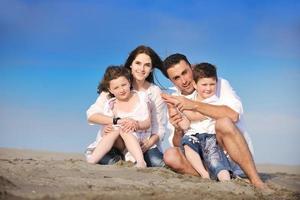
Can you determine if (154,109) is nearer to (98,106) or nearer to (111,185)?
(98,106)

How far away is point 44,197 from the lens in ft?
10.4

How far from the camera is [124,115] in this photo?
17.8ft

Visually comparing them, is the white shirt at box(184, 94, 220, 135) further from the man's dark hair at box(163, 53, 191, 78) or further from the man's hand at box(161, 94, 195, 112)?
the man's dark hair at box(163, 53, 191, 78)

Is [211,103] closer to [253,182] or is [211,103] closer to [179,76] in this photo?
[179,76]

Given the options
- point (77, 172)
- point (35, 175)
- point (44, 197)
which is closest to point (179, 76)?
point (77, 172)

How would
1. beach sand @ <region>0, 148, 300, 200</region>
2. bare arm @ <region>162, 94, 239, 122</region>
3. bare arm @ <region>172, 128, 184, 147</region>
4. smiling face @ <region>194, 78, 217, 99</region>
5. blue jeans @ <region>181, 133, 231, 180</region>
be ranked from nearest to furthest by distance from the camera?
beach sand @ <region>0, 148, 300, 200</region> → bare arm @ <region>162, 94, 239, 122</region> → blue jeans @ <region>181, 133, 231, 180</region> → smiling face @ <region>194, 78, 217, 99</region> → bare arm @ <region>172, 128, 184, 147</region>

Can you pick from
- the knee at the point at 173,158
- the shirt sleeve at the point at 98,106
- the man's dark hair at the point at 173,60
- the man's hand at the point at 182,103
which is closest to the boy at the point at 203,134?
the knee at the point at 173,158

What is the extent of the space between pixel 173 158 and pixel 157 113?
0.94m

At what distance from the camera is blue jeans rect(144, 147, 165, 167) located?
216 inches

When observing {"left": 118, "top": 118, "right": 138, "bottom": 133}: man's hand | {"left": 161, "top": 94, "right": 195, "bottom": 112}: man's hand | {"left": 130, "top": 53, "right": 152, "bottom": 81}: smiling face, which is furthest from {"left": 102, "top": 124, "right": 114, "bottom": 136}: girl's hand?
{"left": 161, "top": 94, "right": 195, "bottom": 112}: man's hand

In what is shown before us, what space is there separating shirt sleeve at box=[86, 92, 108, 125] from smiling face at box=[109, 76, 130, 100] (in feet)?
0.80

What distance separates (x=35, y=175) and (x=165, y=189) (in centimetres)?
100

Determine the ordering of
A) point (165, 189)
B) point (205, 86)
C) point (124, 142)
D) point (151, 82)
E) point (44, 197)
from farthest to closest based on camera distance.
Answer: point (151, 82)
point (124, 142)
point (205, 86)
point (165, 189)
point (44, 197)

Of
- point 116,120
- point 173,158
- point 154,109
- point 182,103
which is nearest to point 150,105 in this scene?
point 154,109
